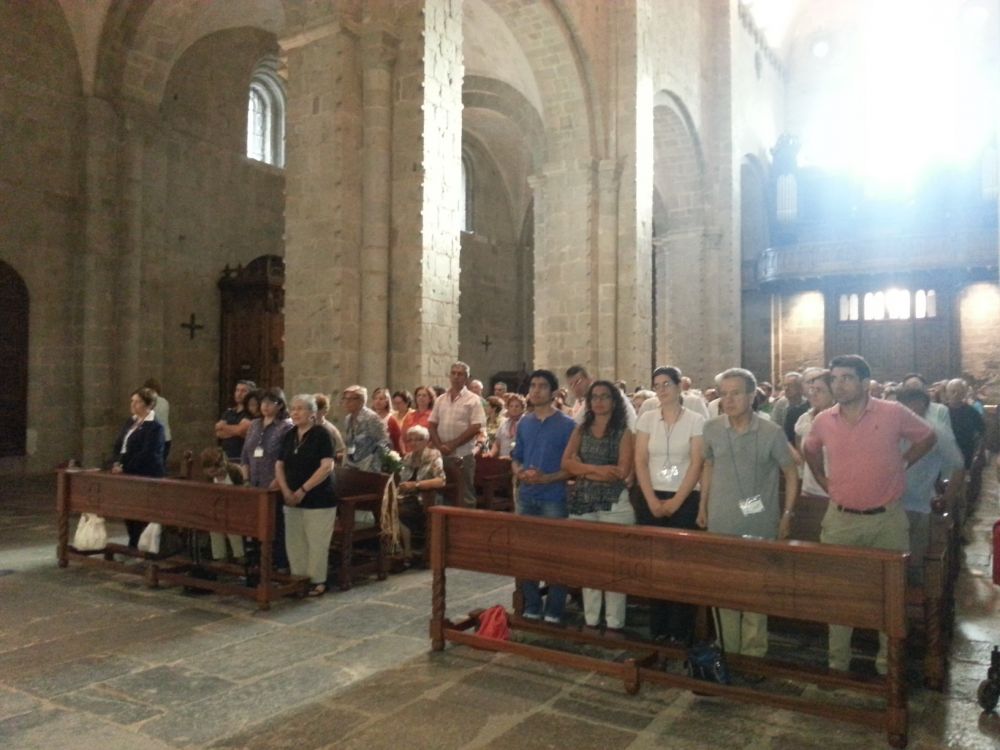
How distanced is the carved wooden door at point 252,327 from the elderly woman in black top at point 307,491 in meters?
9.16

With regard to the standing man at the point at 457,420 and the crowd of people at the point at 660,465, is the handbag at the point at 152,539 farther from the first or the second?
the standing man at the point at 457,420

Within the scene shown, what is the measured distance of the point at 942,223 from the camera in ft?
72.2

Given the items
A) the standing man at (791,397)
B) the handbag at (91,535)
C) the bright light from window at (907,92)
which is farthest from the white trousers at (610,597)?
the bright light from window at (907,92)

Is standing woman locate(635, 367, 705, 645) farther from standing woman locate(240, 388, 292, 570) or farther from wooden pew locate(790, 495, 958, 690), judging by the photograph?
standing woman locate(240, 388, 292, 570)

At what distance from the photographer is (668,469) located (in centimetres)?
490

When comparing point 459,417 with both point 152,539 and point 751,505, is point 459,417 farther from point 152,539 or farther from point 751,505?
point 751,505

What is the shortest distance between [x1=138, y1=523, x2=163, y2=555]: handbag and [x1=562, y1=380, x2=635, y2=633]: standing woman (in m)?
3.82

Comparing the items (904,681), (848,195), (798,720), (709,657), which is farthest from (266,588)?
(848,195)

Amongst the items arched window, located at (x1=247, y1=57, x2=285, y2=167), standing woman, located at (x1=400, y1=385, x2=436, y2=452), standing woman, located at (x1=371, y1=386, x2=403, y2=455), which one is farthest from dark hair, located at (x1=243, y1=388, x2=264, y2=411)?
arched window, located at (x1=247, y1=57, x2=285, y2=167)

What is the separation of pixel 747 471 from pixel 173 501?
4462 mm

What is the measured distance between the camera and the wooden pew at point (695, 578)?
3.70m

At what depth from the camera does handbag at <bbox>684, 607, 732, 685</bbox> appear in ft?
13.5

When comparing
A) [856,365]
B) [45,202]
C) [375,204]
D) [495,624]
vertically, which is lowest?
[495,624]

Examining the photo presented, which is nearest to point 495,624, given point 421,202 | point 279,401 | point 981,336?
point 279,401
